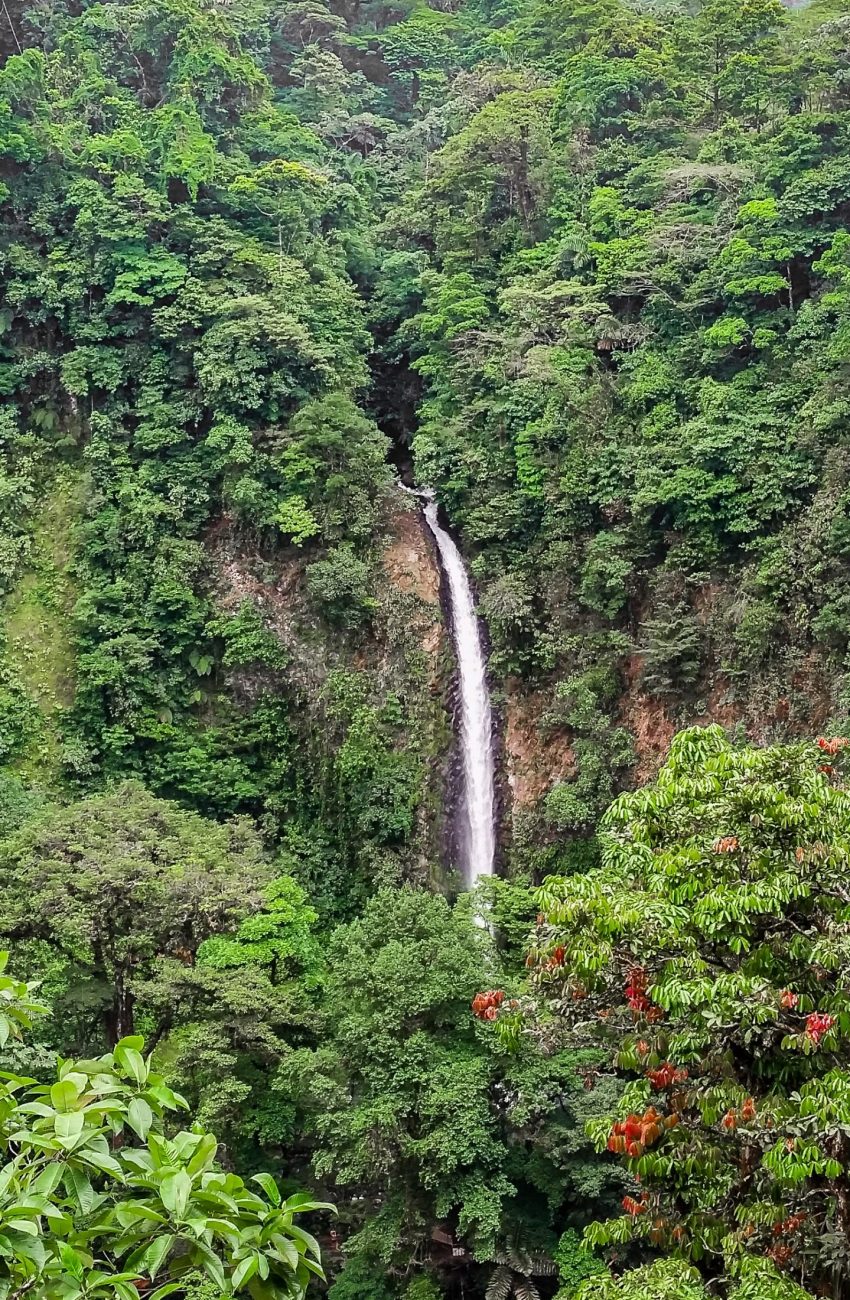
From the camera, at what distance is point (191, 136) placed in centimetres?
1969

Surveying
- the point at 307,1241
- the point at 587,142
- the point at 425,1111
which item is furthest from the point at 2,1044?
the point at 587,142

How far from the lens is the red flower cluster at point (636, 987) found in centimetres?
600

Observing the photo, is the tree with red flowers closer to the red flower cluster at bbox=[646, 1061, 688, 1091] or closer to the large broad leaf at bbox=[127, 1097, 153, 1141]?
the red flower cluster at bbox=[646, 1061, 688, 1091]

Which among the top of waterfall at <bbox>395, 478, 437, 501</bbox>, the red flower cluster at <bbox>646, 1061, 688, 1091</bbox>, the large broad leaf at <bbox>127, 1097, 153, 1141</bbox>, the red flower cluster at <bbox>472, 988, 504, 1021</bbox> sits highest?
the top of waterfall at <bbox>395, 478, 437, 501</bbox>

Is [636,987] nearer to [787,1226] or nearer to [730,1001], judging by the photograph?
[730,1001]

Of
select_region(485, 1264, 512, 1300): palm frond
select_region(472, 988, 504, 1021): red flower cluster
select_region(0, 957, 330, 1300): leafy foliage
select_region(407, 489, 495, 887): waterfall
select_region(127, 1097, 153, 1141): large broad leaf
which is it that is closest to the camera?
select_region(0, 957, 330, 1300): leafy foliage

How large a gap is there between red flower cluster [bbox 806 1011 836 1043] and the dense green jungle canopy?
196mm

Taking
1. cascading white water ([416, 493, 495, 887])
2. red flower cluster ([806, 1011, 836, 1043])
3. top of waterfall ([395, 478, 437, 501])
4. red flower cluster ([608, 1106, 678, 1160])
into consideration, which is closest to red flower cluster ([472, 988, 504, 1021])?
red flower cluster ([608, 1106, 678, 1160])

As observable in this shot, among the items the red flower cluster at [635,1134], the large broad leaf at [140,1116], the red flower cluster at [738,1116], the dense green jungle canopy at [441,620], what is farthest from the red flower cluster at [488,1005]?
the large broad leaf at [140,1116]

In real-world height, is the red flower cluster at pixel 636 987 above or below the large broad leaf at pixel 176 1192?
below

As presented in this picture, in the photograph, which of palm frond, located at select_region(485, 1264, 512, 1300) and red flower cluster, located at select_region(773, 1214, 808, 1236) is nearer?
red flower cluster, located at select_region(773, 1214, 808, 1236)

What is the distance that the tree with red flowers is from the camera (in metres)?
5.59

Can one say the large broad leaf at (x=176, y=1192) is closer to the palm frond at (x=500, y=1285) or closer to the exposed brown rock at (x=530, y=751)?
the palm frond at (x=500, y=1285)

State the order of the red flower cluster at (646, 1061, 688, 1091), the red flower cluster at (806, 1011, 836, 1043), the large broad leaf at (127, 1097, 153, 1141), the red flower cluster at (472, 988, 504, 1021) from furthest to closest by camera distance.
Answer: the red flower cluster at (472, 988, 504, 1021), the red flower cluster at (646, 1061, 688, 1091), the red flower cluster at (806, 1011, 836, 1043), the large broad leaf at (127, 1097, 153, 1141)
